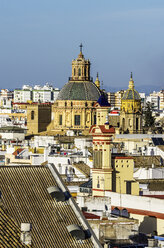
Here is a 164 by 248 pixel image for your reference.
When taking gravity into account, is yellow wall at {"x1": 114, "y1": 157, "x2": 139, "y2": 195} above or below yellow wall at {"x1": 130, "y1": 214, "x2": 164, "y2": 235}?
above

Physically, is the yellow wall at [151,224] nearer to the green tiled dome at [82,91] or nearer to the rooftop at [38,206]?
the rooftop at [38,206]

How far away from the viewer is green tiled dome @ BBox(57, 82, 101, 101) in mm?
101438

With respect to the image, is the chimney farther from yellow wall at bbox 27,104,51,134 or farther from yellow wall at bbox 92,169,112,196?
yellow wall at bbox 27,104,51,134

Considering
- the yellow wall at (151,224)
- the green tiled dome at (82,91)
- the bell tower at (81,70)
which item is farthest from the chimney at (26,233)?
the bell tower at (81,70)

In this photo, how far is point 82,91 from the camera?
10188 centimetres

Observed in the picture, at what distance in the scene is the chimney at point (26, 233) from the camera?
1825cm

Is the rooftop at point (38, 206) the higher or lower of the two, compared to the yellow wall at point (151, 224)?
higher

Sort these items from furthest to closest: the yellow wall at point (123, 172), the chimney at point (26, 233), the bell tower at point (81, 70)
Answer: the bell tower at point (81, 70), the yellow wall at point (123, 172), the chimney at point (26, 233)

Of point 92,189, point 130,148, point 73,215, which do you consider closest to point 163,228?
point 92,189

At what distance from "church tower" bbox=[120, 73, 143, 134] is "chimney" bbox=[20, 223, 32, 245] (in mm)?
77591

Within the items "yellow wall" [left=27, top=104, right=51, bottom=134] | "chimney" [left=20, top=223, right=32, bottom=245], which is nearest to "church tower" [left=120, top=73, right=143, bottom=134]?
"yellow wall" [left=27, top=104, right=51, bottom=134]

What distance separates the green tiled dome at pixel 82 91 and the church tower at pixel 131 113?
13.9 ft

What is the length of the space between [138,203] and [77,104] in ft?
235

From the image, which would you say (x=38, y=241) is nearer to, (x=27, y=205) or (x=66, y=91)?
(x=27, y=205)
